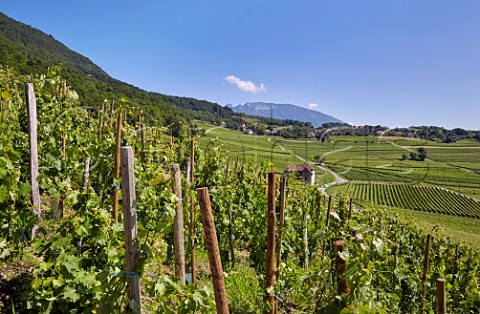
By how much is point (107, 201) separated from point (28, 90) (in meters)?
1.51

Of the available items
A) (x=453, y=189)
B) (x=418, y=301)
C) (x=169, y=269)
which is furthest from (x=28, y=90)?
(x=453, y=189)

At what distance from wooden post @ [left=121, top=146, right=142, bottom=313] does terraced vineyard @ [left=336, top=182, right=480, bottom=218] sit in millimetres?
45925

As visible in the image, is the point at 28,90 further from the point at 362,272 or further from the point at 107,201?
the point at 362,272

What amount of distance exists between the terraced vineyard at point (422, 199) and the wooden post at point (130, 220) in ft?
151

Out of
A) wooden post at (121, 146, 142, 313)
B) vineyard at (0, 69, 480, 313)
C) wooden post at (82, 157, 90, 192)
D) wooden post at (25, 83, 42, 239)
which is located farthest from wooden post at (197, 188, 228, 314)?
Result: wooden post at (25, 83, 42, 239)

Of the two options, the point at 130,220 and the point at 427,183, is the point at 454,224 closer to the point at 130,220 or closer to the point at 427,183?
the point at 427,183

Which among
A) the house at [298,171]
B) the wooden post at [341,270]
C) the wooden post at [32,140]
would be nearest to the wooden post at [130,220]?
the wooden post at [341,270]

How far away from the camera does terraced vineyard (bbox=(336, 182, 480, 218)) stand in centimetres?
4772

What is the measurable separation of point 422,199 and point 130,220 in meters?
60.8

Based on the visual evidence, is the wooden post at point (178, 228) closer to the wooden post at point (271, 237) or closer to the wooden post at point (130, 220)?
the wooden post at point (130, 220)

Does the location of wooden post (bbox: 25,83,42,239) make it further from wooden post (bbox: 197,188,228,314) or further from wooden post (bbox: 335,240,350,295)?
wooden post (bbox: 335,240,350,295)

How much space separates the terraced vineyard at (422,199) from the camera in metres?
47.7

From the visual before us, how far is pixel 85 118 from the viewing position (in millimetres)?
8258

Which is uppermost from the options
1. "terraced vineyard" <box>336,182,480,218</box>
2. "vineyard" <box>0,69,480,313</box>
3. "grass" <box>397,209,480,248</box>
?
"vineyard" <box>0,69,480,313</box>
